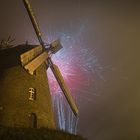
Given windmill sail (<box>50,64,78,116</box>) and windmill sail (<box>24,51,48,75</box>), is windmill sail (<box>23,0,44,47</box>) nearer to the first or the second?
windmill sail (<box>24,51,48,75</box>)

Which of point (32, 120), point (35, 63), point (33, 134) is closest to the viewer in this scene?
point (33, 134)

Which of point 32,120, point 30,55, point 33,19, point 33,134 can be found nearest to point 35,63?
point 30,55

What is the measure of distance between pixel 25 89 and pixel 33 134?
4.62 m

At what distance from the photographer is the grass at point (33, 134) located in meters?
23.2

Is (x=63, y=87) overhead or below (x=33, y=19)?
below

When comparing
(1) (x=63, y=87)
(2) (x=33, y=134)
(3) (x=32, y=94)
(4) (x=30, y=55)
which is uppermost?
(4) (x=30, y=55)

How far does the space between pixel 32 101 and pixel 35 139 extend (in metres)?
4.54

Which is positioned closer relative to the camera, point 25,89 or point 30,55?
point 25,89

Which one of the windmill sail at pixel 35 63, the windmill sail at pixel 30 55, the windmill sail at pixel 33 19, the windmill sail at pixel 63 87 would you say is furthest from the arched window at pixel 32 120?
the windmill sail at pixel 33 19

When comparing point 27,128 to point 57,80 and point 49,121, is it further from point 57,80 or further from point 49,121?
point 57,80

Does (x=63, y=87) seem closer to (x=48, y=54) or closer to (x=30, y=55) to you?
(x=48, y=54)

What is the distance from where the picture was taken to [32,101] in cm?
2761

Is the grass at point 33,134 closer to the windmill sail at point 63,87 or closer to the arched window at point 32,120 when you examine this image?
the arched window at point 32,120

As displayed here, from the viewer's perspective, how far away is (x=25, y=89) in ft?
91.0
